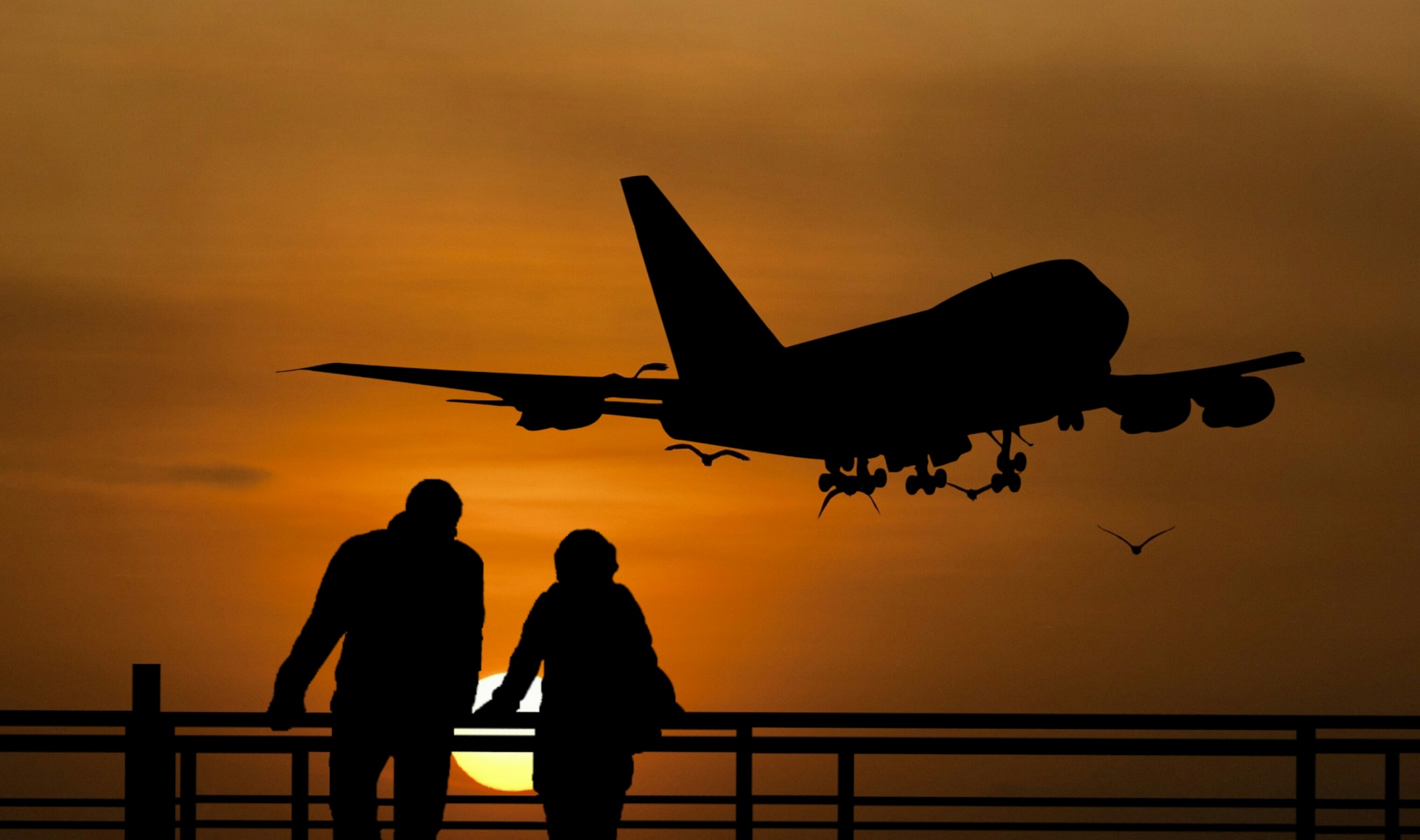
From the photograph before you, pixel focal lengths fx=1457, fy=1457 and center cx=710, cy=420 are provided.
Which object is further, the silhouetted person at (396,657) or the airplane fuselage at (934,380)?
the airplane fuselage at (934,380)

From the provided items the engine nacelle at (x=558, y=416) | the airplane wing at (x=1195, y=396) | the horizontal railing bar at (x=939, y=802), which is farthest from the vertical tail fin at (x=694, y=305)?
the horizontal railing bar at (x=939, y=802)

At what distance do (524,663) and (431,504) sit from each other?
41.6 inches

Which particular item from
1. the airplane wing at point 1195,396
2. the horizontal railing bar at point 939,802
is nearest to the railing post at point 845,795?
the horizontal railing bar at point 939,802

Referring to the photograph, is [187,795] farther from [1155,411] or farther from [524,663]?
[1155,411]

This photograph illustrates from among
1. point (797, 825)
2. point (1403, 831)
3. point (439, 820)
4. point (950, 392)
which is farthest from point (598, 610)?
point (950, 392)

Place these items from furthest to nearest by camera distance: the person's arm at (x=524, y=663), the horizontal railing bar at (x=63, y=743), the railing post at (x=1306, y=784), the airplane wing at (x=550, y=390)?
the airplane wing at (x=550, y=390) → the railing post at (x=1306, y=784) → the horizontal railing bar at (x=63, y=743) → the person's arm at (x=524, y=663)

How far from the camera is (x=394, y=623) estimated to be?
820 centimetres

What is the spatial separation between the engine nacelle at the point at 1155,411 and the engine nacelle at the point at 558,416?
10.1 metres

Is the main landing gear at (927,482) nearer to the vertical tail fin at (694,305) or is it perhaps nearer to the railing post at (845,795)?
the vertical tail fin at (694,305)

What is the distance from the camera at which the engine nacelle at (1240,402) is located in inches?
1073

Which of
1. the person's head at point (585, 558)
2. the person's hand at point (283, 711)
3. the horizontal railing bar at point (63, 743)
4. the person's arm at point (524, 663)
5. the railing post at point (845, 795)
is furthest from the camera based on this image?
the railing post at point (845, 795)

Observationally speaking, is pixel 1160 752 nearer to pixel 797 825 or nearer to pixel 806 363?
pixel 797 825

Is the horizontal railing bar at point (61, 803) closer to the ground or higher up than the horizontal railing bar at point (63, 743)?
closer to the ground

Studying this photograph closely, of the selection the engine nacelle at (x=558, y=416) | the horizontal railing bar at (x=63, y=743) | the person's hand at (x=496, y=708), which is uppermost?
the engine nacelle at (x=558, y=416)
